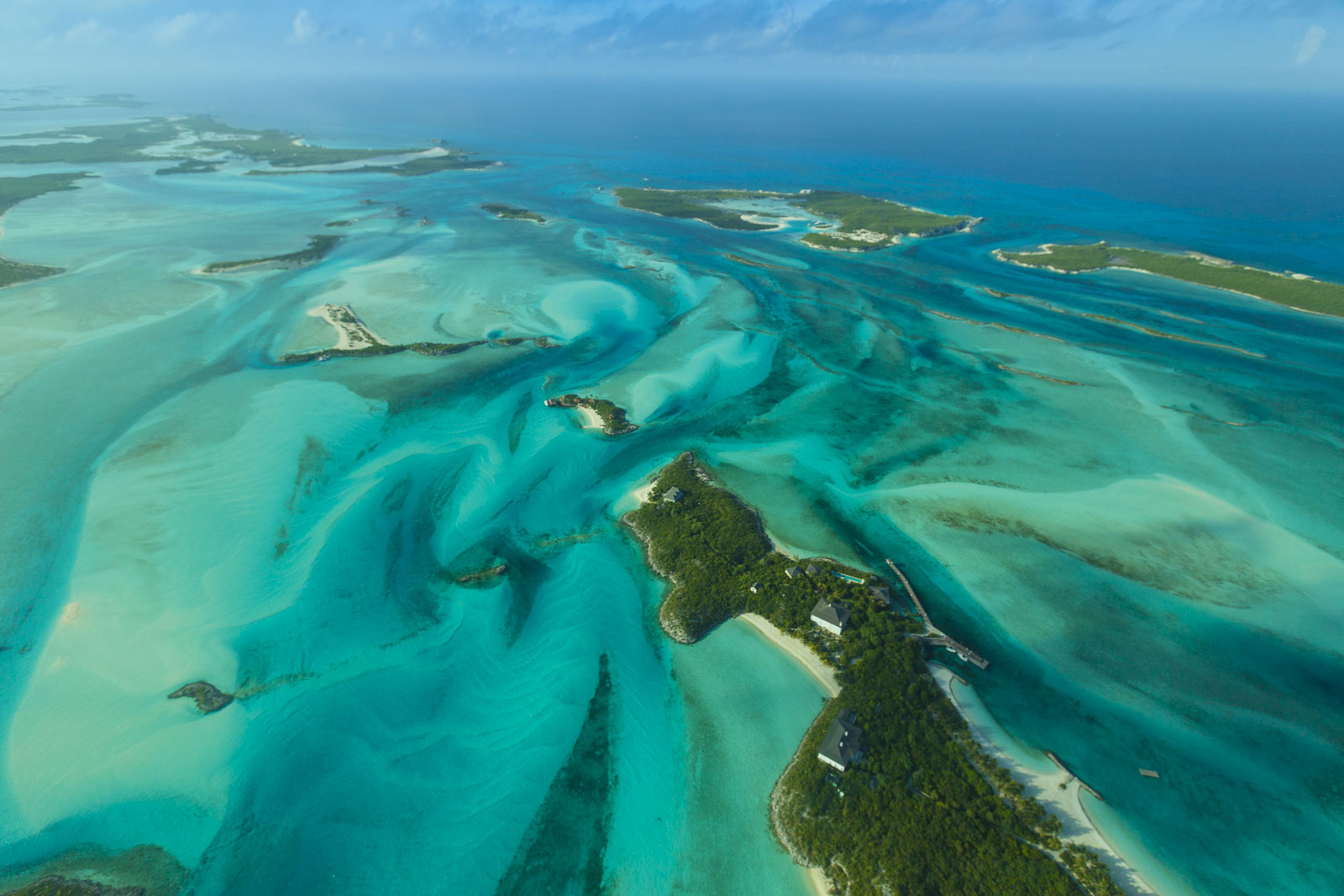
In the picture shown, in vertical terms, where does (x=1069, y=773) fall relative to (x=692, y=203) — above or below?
below

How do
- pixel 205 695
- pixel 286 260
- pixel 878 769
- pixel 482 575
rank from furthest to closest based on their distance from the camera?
pixel 286 260, pixel 482 575, pixel 205 695, pixel 878 769

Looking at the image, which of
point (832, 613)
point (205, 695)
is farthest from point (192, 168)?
point (832, 613)

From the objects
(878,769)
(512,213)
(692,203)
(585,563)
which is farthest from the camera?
(692,203)

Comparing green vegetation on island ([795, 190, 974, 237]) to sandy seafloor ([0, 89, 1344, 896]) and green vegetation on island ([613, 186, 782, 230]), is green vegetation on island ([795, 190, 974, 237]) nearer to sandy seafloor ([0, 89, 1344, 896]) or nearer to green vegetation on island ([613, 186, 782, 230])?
green vegetation on island ([613, 186, 782, 230])

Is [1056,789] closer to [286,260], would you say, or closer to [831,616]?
[831,616]

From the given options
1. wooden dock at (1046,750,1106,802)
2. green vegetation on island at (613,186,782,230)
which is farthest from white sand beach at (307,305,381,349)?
green vegetation on island at (613,186,782,230)

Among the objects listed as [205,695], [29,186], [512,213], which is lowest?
[205,695]

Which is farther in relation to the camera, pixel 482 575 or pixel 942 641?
pixel 482 575
